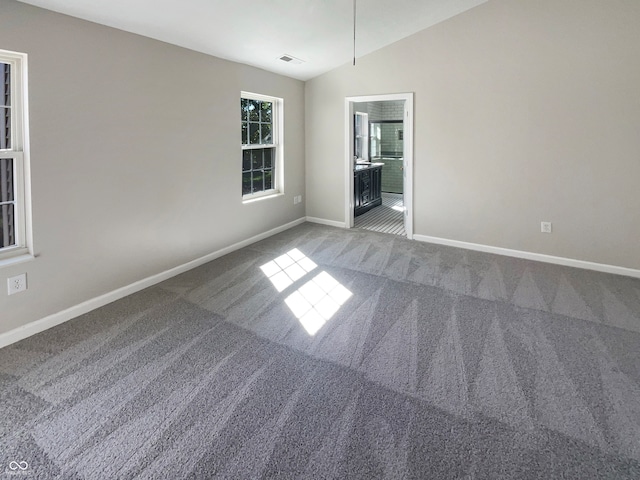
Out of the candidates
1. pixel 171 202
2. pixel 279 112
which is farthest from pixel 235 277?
pixel 279 112

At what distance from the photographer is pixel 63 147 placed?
279cm

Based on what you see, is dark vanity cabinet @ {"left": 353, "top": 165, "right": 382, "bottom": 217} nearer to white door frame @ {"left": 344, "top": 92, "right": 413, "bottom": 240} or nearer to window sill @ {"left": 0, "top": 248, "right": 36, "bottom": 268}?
white door frame @ {"left": 344, "top": 92, "right": 413, "bottom": 240}

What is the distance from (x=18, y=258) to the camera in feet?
8.71

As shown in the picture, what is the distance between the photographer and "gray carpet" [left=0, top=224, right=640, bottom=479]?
1650 millimetres

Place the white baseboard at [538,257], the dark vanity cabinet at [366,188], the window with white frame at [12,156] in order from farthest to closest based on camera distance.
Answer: the dark vanity cabinet at [366,188]
the white baseboard at [538,257]
the window with white frame at [12,156]

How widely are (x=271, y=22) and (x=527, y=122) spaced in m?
2.96

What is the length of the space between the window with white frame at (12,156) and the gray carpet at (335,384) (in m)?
0.76

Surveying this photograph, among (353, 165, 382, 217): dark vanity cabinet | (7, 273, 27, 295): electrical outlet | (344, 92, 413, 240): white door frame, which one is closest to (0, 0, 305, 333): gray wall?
(7, 273, 27, 295): electrical outlet

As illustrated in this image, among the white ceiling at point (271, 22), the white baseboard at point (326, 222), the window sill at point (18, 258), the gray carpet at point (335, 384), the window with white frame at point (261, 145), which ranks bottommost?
the gray carpet at point (335, 384)

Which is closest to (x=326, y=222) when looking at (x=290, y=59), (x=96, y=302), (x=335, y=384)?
(x=290, y=59)

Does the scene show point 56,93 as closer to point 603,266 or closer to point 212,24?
point 212,24

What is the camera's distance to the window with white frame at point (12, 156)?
2572 millimetres

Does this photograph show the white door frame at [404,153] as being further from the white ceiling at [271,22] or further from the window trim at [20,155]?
the window trim at [20,155]

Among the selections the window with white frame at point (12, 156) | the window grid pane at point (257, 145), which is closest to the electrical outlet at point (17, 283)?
the window with white frame at point (12, 156)
